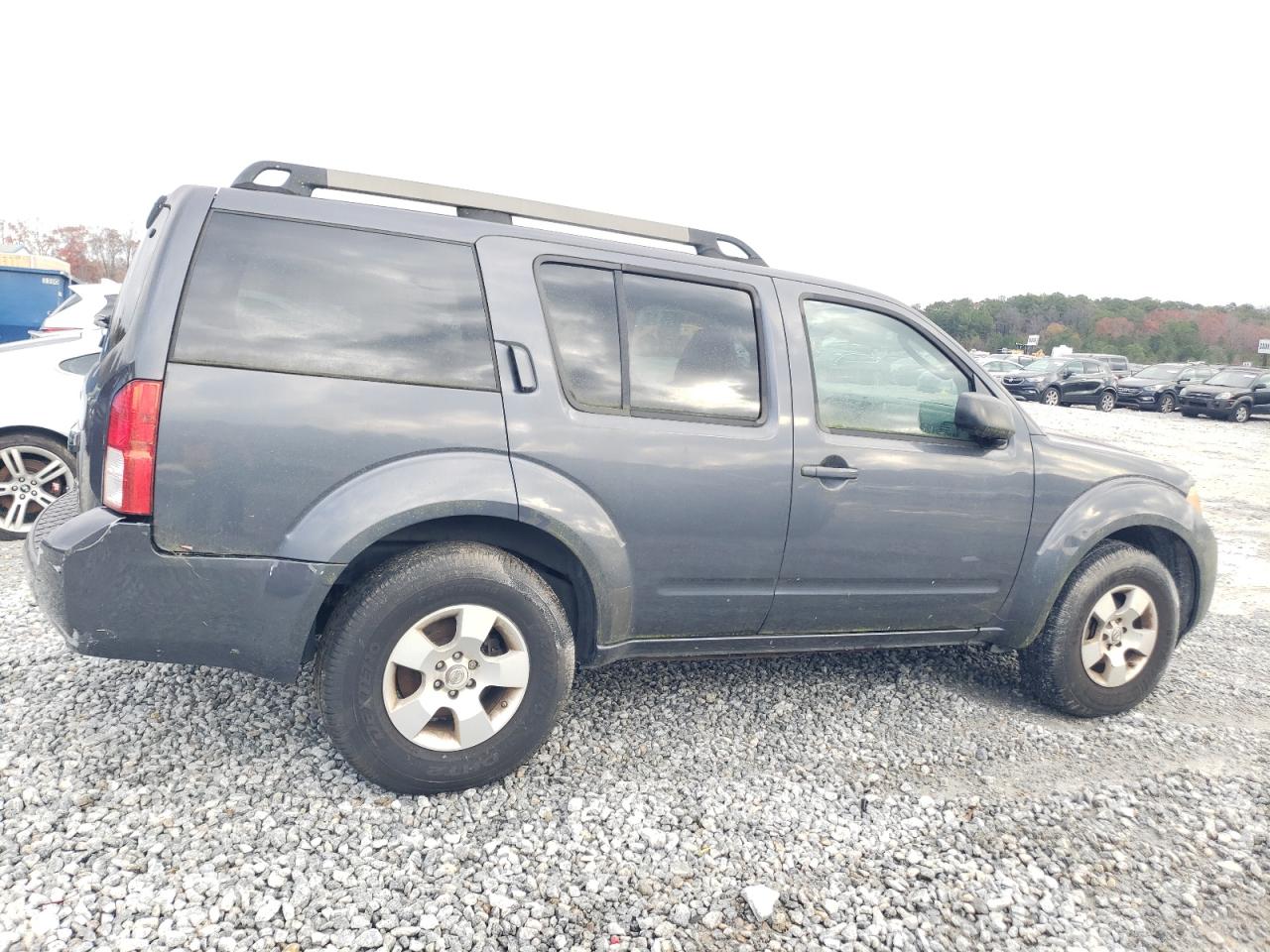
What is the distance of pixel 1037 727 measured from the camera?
136 inches

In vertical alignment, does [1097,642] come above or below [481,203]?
below

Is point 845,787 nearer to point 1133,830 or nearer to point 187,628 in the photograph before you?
point 1133,830

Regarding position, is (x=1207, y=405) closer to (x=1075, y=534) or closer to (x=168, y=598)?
(x=1075, y=534)

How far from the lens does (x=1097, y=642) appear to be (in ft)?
11.6

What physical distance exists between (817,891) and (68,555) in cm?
233

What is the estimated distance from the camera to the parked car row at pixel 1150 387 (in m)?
24.9

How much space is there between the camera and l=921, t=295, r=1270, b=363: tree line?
77.7 meters

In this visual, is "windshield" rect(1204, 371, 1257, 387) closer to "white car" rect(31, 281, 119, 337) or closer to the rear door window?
the rear door window

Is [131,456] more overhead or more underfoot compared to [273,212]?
more underfoot

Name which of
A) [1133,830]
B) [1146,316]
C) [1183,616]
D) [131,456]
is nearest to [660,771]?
[1133,830]

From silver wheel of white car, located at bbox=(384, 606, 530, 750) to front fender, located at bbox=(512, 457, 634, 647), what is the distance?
32 cm

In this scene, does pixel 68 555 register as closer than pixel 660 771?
Yes

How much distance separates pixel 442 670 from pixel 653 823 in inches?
32.6

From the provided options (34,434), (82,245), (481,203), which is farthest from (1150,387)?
(82,245)
